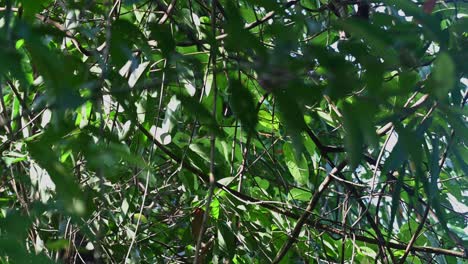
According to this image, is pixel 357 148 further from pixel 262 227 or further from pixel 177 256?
pixel 177 256

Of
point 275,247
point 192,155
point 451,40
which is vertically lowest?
point 275,247

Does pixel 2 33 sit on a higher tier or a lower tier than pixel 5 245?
higher

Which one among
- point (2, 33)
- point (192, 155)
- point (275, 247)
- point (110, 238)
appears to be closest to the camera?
point (2, 33)

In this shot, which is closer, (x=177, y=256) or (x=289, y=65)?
(x=289, y=65)

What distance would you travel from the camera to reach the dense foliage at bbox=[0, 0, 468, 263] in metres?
0.56

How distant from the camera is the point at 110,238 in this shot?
1.88 m

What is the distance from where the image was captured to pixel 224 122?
5.54 feet

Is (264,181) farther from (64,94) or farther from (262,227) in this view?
(64,94)

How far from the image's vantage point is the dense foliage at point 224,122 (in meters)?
0.56

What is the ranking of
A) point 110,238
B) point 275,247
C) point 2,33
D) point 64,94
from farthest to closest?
point 110,238, point 275,247, point 2,33, point 64,94

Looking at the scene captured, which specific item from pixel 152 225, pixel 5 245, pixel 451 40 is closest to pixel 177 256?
pixel 152 225

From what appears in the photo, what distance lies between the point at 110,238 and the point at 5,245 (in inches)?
47.4

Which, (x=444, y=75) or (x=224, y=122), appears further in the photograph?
(x=224, y=122)

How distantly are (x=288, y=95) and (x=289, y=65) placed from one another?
21 millimetres
